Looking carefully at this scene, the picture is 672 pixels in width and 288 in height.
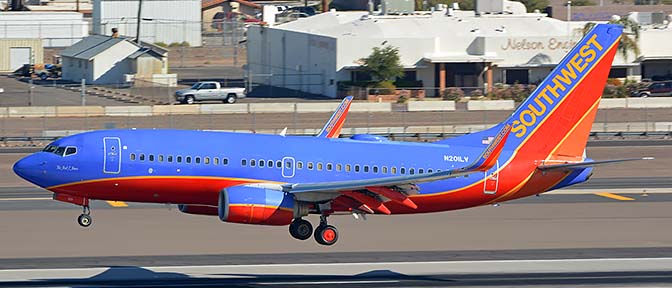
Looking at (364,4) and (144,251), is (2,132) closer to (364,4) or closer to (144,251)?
(144,251)

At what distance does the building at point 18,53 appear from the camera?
5468 inches

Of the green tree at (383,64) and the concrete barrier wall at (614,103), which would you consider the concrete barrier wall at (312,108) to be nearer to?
the green tree at (383,64)

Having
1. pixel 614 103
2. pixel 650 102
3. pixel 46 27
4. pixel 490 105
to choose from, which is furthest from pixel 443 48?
pixel 46 27

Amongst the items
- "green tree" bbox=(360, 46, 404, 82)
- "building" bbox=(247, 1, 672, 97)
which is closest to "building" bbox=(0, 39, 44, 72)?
"building" bbox=(247, 1, 672, 97)

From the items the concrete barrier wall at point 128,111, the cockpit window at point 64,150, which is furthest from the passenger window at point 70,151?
the concrete barrier wall at point 128,111

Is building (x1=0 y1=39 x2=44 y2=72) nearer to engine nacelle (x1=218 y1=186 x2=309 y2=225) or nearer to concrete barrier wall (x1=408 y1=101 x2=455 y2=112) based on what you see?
concrete barrier wall (x1=408 y1=101 x2=455 y2=112)

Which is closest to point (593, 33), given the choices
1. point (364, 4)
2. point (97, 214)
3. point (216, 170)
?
point (216, 170)

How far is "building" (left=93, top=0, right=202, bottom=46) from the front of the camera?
521 feet

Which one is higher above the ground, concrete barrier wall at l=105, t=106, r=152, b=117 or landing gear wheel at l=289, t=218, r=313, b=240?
concrete barrier wall at l=105, t=106, r=152, b=117

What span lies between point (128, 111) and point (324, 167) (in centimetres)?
5950

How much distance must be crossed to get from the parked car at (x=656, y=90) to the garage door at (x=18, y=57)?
71.7 metres

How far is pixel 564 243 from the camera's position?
4834 cm

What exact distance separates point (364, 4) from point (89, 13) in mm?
59688

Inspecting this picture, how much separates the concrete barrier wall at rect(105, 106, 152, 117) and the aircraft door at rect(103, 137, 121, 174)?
58777 mm
